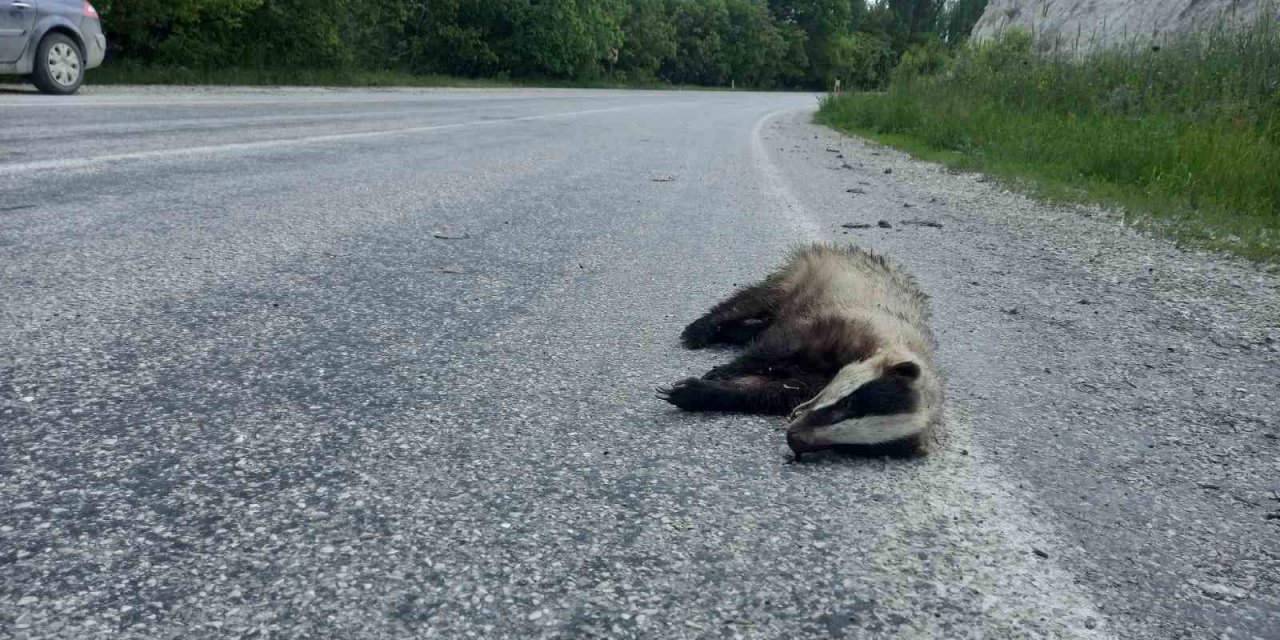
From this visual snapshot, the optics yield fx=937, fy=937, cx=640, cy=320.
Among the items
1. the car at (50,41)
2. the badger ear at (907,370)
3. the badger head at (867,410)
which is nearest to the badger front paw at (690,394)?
the badger head at (867,410)

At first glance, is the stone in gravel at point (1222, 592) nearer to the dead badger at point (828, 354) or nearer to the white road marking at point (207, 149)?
the dead badger at point (828, 354)

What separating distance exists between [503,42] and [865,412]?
132 ft

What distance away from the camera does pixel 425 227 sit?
17.1 ft

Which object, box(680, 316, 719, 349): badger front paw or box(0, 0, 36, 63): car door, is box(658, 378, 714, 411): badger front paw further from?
box(0, 0, 36, 63): car door

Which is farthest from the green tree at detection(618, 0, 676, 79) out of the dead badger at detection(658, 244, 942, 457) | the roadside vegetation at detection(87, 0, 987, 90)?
the dead badger at detection(658, 244, 942, 457)

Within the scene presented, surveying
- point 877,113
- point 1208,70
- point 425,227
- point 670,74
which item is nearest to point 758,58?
point 670,74

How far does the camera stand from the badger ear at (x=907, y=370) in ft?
8.75

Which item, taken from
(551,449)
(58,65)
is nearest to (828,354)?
(551,449)

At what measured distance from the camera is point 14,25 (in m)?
11.6

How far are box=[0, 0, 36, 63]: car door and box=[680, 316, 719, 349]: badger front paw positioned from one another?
11803 millimetres

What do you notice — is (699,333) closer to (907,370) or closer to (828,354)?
(828,354)

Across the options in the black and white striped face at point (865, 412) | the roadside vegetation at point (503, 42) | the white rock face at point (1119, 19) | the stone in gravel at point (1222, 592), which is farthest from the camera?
the roadside vegetation at point (503, 42)

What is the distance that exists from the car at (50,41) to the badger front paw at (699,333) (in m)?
11.8

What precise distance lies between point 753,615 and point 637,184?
6261 millimetres
